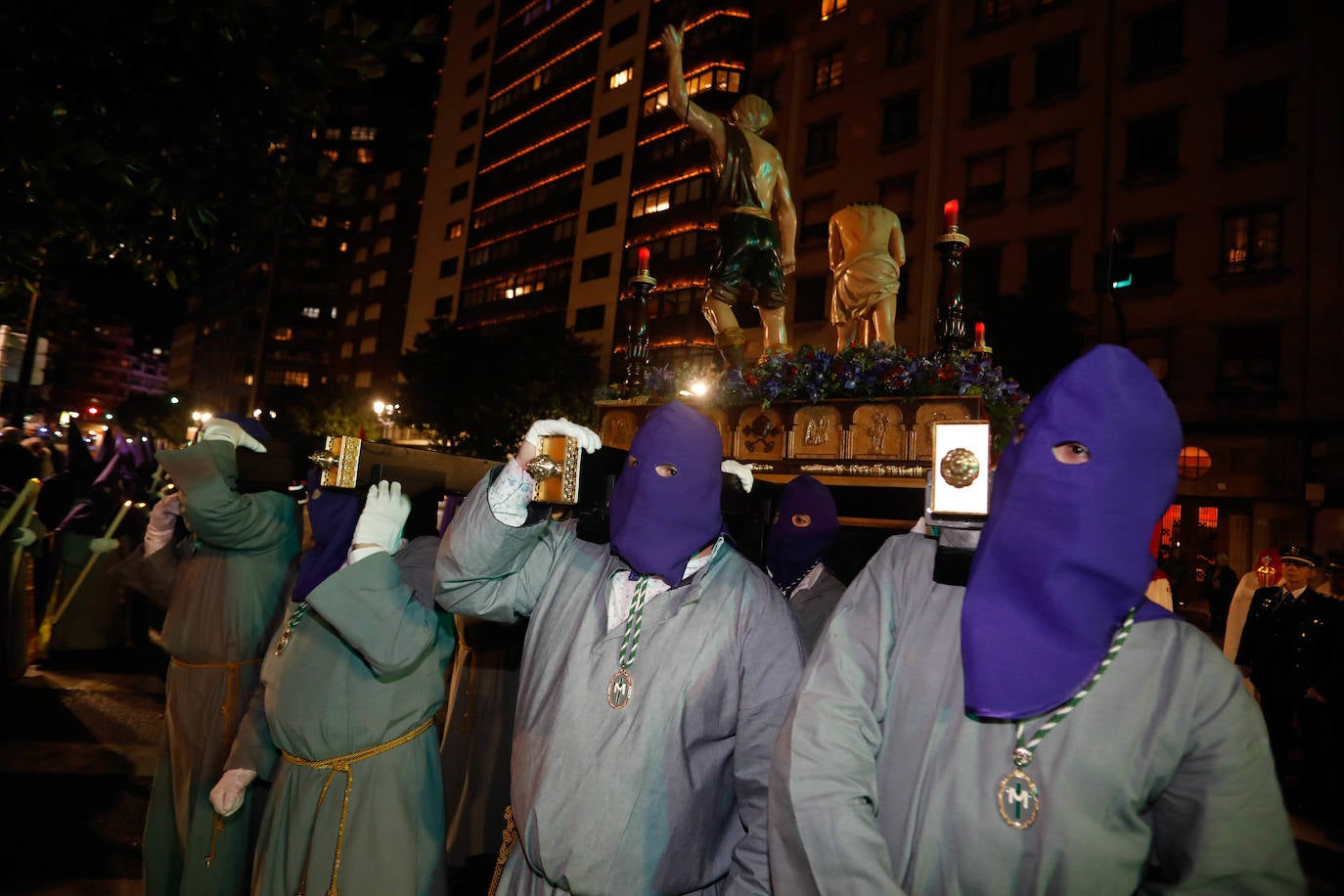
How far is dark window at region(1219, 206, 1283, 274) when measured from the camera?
2003 cm

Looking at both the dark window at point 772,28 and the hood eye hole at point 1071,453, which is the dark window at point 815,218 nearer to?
the dark window at point 772,28

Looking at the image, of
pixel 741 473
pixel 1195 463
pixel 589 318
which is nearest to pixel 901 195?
pixel 1195 463

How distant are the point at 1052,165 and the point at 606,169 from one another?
93.4ft

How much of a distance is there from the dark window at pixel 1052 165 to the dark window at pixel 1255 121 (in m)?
4.08

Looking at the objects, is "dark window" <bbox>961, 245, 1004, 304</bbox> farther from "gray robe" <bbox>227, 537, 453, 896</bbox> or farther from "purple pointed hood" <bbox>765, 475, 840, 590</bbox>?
"gray robe" <bbox>227, 537, 453, 896</bbox>

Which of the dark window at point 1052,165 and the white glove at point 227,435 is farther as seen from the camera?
the dark window at point 1052,165

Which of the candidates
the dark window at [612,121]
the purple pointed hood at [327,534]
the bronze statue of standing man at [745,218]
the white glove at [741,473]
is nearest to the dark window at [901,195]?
the bronze statue of standing man at [745,218]

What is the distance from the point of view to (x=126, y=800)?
18.2ft

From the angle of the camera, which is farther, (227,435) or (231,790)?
(227,435)

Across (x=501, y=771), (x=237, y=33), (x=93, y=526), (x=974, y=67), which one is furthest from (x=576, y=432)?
(x=974, y=67)

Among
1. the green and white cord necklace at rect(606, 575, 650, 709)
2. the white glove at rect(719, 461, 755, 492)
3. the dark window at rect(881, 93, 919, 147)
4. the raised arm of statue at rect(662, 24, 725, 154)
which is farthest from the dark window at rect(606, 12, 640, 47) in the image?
the green and white cord necklace at rect(606, 575, 650, 709)

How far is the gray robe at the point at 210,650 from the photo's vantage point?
143 inches

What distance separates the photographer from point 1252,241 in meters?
20.5

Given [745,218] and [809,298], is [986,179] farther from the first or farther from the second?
[745,218]
